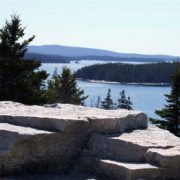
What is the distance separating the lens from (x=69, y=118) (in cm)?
708

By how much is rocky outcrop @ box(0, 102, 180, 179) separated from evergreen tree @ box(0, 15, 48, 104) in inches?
463

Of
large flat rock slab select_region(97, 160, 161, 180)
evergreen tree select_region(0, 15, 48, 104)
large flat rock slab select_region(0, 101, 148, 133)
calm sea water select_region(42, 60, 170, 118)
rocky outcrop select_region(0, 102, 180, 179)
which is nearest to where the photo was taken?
large flat rock slab select_region(97, 160, 161, 180)

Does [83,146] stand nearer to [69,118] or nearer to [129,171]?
[69,118]

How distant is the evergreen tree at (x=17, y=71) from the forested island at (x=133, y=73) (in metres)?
134

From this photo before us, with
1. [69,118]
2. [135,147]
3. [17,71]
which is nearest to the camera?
[135,147]

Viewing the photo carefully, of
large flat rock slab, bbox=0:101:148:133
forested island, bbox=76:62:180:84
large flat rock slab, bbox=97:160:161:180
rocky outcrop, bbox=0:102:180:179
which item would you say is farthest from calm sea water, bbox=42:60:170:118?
large flat rock slab, bbox=97:160:161:180

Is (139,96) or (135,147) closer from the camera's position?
(135,147)

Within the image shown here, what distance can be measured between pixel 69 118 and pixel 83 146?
52 centimetres

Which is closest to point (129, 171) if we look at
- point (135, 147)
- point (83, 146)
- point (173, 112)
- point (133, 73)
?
point (135, 147)

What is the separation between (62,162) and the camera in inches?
275

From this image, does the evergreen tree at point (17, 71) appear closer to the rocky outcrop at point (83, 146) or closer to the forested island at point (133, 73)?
the rocky outcrop at point (83, 146)

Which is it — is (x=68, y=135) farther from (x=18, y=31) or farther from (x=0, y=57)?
(x=18, y=31)

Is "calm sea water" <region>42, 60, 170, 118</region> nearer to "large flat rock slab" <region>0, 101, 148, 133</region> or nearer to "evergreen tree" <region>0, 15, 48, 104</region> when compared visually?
"evergreen tree" <region>0, 15, 48, 104</region>

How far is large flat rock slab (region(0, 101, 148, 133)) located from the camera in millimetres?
7074
